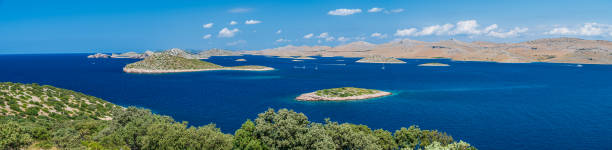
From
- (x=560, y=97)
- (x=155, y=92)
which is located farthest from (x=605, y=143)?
(x=155, y=92)

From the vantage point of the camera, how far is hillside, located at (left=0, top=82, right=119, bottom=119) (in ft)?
224

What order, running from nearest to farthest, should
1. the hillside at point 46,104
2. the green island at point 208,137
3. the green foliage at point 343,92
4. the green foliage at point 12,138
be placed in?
the green foliage at point 12,138
the green island at point 208,137
the hillside at point 46,104
the green foliage at point 343,92

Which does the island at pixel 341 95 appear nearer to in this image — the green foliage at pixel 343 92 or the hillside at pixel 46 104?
the green foliage at pixel 343 92

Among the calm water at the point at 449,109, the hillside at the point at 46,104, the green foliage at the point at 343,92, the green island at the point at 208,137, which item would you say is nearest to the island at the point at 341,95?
the green foliage at the point at 343,92

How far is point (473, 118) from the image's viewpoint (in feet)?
280

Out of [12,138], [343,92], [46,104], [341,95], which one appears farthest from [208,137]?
[343,92]

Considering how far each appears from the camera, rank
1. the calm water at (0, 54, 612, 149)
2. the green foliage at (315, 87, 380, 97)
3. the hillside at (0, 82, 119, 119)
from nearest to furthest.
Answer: the hillside at (0, 82, 119, 119), the calm water at (0, 54, 612, 149), the green foliage at (315, 87, 380, 97)

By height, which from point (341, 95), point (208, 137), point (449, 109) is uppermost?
point (208, 137)

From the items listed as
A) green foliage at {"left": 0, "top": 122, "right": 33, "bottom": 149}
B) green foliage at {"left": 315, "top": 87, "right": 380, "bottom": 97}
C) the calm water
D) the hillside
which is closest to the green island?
green foliage at {"left": 0, "top": 122, "right": 33, "bottom": 149}

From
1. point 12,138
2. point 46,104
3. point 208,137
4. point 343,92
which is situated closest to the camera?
point 12,138

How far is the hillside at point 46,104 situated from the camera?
68.4 metres

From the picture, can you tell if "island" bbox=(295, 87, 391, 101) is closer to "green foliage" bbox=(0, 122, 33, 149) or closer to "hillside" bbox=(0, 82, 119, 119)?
"hillside" bbox=(0, 82, 119, 119)

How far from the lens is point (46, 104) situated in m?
75.6

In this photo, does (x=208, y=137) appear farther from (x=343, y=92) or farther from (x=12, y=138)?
(x=343, y=92)
